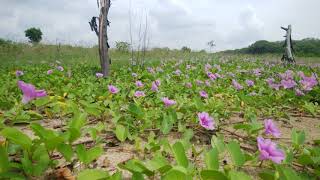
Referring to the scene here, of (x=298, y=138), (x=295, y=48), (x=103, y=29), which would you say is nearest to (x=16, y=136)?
(x=298, y=138)

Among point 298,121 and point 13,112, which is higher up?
point 13,112

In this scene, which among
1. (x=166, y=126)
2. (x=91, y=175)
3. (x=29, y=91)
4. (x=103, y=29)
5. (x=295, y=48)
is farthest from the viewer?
(x=295, y=48)

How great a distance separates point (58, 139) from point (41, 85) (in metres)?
3.10

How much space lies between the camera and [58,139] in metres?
1.41

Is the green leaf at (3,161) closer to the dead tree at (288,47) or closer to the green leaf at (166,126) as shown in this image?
the green leaf at (166,126)

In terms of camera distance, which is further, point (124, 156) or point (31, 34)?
point (31, 34)

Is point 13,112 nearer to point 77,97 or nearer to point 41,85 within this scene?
point 77,97

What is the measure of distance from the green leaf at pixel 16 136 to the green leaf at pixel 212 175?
76 centimetres

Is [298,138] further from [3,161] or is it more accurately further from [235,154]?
[3,161]

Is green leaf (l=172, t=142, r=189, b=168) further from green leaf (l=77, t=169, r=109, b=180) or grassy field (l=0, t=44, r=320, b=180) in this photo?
green leaf (l=77, t=169, r=109, b=180)

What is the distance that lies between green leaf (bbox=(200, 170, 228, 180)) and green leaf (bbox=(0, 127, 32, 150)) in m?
0.76

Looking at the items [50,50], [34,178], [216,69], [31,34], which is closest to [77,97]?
[34,178]

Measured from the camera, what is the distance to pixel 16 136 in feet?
4.53

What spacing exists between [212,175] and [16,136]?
0.83m
